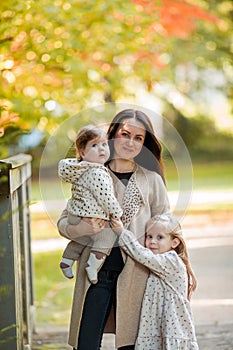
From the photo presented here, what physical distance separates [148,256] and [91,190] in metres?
0.45

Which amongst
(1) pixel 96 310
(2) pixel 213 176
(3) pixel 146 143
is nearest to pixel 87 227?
(1) pixel 96 310

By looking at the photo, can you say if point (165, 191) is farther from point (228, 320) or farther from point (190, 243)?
point (190, 243)

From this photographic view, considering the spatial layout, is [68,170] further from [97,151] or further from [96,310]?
[96,310]

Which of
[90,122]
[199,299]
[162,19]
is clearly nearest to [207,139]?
[162,19]

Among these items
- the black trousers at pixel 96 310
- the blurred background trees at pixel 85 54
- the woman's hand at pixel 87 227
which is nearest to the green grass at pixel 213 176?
the blurred background trees at pixel 85 54

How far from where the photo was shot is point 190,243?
1277 cm

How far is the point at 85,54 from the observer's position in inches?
460

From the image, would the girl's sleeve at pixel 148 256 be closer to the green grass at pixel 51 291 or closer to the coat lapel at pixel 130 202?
the coat lapel at pixel 130 202

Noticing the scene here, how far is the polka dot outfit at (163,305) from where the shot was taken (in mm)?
4211

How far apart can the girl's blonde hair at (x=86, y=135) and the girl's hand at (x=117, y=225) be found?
334 millimetres

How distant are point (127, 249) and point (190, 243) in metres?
8.65

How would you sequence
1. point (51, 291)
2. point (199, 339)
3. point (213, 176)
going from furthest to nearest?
point (213, 176) → point (51, 291) → point (199, 339)

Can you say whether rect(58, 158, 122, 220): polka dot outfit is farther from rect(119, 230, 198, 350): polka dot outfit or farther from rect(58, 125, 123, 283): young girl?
rect(119, 230, 198, 350): polka dot outfit

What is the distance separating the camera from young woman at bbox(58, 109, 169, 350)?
13.8ft
